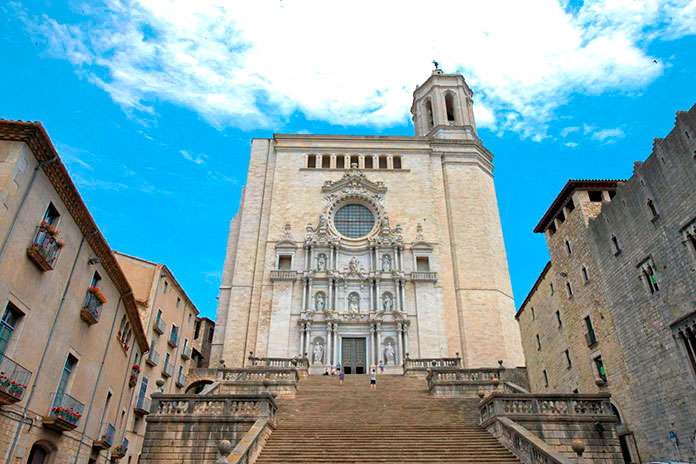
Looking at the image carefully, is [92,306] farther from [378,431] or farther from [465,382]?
[465,382]

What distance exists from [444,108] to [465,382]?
29.2 metres

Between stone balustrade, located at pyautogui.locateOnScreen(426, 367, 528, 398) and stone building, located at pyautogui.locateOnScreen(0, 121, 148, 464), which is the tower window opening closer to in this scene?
stone balustrade, located at pyautogui.locateOnScreen(426, 367, 528, 398)

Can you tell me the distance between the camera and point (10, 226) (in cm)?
1031

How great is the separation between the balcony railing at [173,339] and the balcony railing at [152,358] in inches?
76.8

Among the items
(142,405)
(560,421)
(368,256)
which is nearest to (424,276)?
(368,256)

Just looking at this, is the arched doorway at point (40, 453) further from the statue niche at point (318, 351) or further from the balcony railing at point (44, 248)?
the statue niche at point (318, 351)

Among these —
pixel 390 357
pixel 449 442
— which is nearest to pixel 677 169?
pixel 449 442

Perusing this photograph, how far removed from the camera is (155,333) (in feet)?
82.1

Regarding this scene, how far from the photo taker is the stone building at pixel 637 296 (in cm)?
1525

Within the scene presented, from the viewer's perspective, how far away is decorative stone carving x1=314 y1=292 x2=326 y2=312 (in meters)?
30.6

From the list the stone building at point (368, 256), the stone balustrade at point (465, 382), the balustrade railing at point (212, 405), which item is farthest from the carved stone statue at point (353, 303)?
the balustrade railing at point (212, 405)

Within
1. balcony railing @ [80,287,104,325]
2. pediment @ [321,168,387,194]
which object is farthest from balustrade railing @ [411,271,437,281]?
balcony railing @ [80,287,104,325]

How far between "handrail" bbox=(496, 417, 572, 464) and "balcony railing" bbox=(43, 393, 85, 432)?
11508mm

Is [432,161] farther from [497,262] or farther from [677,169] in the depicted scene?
[677,169]
